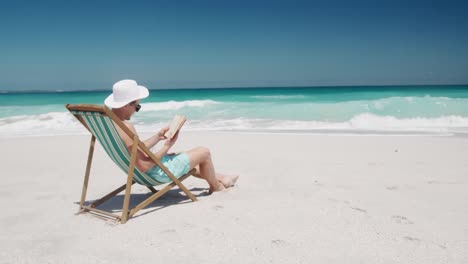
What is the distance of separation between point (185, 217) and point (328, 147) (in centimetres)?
439

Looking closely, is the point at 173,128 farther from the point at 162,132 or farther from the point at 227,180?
the point at 227,180

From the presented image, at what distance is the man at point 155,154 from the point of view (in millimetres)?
3160

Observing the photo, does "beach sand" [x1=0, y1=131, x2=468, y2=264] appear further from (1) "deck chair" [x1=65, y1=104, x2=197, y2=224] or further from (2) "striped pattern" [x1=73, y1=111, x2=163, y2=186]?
(2) "striped pattern" [x1=73, y1=111, x2=163, y2=186]

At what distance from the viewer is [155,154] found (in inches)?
133

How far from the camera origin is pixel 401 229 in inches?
116

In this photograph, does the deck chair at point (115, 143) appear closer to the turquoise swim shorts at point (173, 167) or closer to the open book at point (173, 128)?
the turquoise swim shorts at point (173, 167)

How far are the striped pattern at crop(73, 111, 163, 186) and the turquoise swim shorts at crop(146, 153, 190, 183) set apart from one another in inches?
3.6

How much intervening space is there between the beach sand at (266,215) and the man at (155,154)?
303mm

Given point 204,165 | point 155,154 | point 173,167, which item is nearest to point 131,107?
point 155,154

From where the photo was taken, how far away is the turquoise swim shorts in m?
3.49

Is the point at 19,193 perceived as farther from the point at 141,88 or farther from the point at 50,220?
the point at 141,88

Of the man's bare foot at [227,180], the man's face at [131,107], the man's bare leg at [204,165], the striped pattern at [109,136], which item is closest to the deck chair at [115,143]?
the striped pattern at [109,136]

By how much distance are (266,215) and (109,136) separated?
4.85 feet

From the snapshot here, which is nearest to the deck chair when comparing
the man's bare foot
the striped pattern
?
the striped pattern
